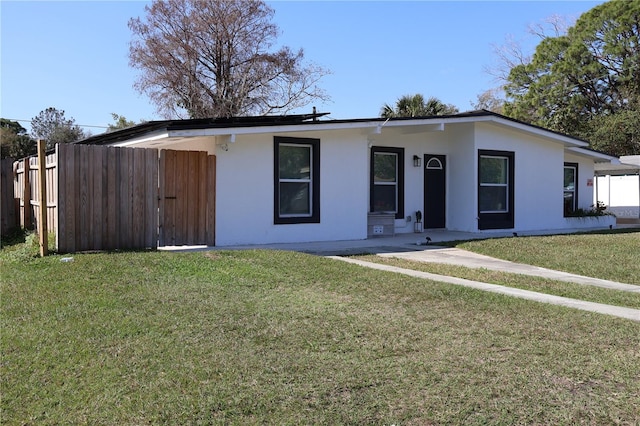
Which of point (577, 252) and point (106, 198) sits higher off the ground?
point (106, 198)

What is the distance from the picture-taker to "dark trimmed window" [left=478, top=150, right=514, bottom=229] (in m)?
16.5

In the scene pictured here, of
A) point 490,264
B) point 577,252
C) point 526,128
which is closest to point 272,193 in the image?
point 490,264

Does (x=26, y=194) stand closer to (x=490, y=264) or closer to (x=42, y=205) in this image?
(x=42, y=205)

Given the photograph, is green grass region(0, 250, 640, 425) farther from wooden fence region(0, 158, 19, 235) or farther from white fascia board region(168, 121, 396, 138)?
wooden fence region(0, 158, 19, 235)

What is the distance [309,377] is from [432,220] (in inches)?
517

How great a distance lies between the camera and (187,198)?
38.4ft

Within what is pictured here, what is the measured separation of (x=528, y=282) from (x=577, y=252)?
12.6 ft

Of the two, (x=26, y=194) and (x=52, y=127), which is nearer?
Answer: (x=26, y=194)

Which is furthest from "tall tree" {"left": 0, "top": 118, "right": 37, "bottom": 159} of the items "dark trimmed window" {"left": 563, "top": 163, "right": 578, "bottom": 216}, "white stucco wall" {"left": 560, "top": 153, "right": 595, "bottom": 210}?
"white stucco wall" {"left": 560, "top": 153, "right": 595, "bottom": 210}

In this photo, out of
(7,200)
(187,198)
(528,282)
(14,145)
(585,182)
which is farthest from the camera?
(14,145)

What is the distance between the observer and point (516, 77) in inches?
1660

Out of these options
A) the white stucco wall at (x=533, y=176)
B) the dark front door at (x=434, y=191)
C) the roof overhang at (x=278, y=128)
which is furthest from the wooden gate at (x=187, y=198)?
the white stucco wall at (x=533, y=176)

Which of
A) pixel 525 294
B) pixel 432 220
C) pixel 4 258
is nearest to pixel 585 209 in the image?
pixel 432 220

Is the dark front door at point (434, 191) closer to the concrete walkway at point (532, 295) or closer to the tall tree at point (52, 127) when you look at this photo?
the concrete walkway at point (532, 295)
